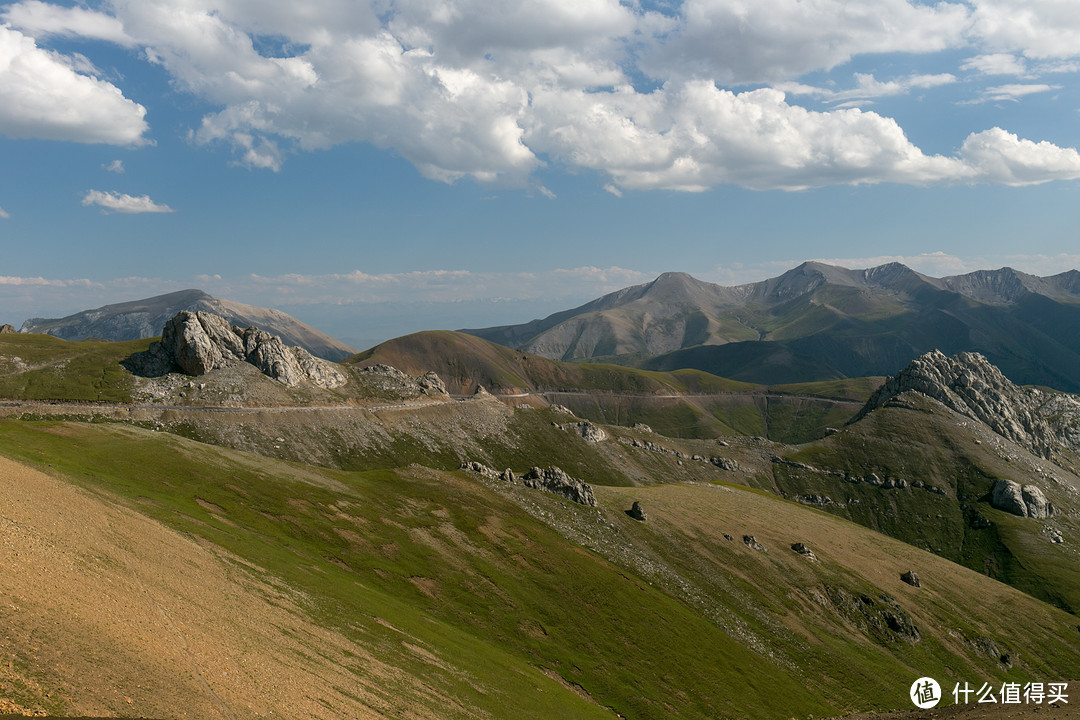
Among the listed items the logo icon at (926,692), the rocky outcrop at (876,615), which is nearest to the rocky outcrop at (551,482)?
the rocky outcrop at (876,615)

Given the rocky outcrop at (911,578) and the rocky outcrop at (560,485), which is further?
the rocky outcrop at (911,578)

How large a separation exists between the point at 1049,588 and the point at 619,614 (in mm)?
172145

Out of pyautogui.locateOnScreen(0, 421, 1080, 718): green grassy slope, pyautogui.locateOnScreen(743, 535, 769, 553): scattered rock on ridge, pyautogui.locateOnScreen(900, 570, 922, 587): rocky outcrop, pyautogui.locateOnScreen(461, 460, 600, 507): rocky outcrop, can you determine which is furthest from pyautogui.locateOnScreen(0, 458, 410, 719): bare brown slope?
pyautogui.locateOnScreen(900, 570, 922, 587): rocky outcrop

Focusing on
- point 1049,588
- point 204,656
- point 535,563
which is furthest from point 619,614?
point 1049,588

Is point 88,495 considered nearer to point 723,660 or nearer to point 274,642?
point 274,642

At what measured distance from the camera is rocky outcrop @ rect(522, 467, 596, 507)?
472 ft

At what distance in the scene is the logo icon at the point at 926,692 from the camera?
4306 inches

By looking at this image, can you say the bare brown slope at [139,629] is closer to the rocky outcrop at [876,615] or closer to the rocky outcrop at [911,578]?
the rocky outcrop at [876,615]

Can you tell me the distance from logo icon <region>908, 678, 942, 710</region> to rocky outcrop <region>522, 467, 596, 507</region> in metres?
68.8

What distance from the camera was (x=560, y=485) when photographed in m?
147

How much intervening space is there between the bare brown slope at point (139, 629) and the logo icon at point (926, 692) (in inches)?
4020

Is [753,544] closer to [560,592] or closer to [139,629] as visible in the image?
[560,592]

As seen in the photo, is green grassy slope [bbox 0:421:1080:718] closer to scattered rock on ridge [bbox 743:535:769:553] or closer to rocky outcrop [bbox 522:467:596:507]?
scattered rock on ridge [bbox 743:535:769:553]

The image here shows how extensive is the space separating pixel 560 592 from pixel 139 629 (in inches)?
2767
